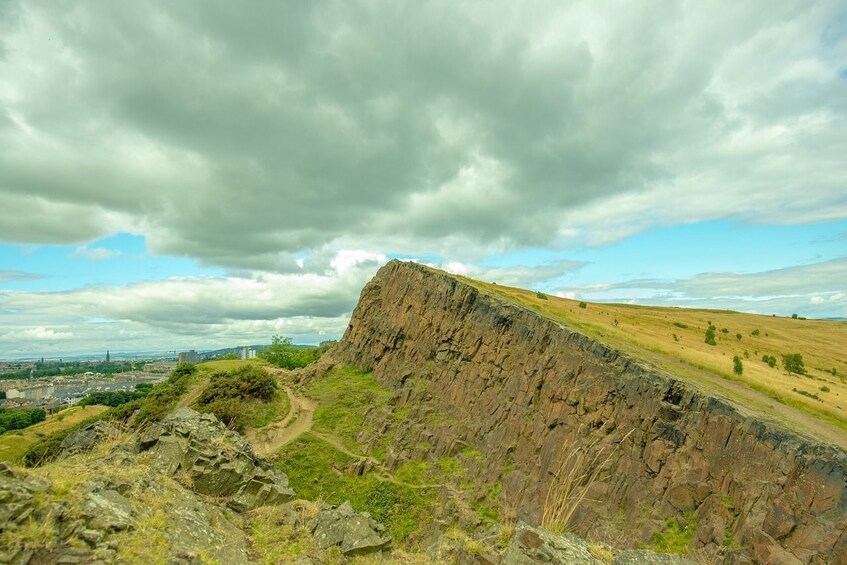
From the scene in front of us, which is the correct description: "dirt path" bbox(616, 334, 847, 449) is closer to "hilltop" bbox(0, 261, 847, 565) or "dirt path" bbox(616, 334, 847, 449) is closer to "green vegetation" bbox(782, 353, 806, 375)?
"hilltop" bbox(0, 261, 847, 565)

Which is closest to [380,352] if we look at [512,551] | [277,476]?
[277,476]

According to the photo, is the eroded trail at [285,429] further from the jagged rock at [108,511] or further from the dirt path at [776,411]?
the dirt path at [776,411]

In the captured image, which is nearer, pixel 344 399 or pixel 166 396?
pixel 344 399

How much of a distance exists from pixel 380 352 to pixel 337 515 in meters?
37.4

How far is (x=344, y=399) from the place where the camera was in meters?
47.0

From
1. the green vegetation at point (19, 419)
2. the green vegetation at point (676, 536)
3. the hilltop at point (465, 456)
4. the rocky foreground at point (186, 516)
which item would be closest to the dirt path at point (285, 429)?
the hilltop at point (465, 456)

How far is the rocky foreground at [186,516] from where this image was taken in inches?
307

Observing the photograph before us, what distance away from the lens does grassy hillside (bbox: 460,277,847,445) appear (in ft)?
83.9

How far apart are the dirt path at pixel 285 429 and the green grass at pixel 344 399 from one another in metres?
1.04

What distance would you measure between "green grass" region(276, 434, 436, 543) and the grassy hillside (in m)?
17.8

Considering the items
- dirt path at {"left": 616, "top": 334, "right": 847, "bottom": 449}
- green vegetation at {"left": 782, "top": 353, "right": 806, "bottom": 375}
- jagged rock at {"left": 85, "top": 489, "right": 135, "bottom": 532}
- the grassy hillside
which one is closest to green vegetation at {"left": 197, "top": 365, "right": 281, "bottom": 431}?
the grassy hillside

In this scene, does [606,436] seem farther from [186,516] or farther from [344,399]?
[344,399]

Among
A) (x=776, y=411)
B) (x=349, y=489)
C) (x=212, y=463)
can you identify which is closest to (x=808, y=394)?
(x=776, y=411)

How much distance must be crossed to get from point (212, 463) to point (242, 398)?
3417 centimetres
